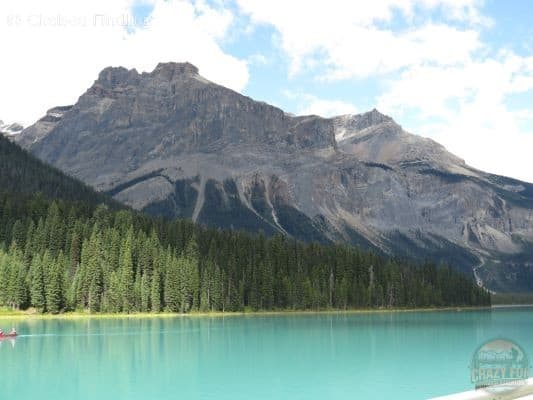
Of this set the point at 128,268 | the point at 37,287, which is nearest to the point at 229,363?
the point at 37,287

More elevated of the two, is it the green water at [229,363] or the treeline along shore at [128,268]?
the treeline along shore at [128,268]

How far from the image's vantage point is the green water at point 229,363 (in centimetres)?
5388

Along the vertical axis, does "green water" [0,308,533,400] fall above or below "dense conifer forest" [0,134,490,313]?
below

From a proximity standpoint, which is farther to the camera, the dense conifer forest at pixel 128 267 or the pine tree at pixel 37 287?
the dense conifer forest at pixel 128 267

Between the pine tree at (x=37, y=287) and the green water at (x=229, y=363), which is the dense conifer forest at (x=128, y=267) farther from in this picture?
the green water at (x=229, y=363)

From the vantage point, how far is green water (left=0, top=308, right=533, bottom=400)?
53.9 m

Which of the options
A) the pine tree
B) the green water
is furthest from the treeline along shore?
the green water

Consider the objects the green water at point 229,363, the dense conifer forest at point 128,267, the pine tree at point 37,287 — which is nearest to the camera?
the green water at point 229,363

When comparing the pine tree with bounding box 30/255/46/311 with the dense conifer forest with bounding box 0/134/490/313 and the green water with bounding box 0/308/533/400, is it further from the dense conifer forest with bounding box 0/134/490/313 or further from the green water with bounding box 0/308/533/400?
the green water with bounding box 0/308/533/400

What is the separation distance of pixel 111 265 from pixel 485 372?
132712mm

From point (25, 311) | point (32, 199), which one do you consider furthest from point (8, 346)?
point (32, 199)

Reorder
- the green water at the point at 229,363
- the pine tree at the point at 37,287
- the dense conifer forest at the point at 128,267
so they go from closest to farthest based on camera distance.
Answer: the green water at the point at 229,363 < the pine tree at the point at 37,287 < the dense conifer forest at the point at 128,267

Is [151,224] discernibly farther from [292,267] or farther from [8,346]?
[8,346]

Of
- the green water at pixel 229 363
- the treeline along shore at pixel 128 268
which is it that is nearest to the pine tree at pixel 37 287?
the treeline along shore at pixel 128 268
